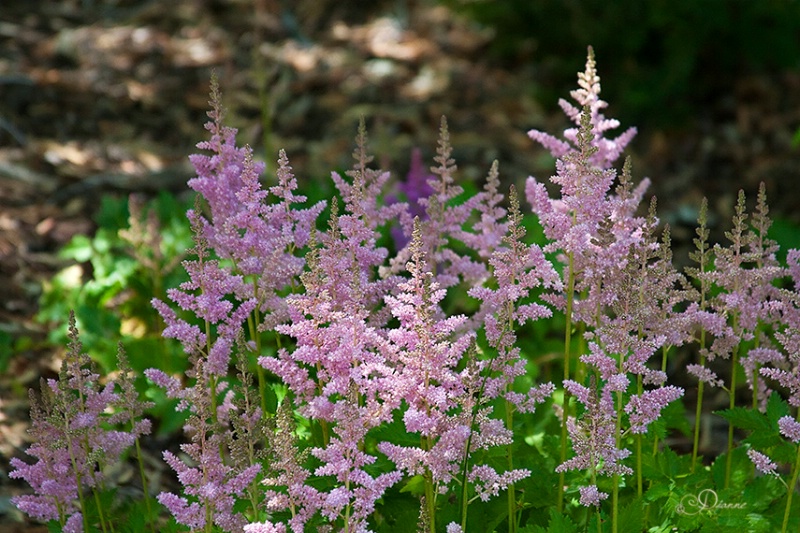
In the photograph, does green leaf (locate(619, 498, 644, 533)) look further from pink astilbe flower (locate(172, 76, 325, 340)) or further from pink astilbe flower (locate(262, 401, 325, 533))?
pink astilbe flower (locate(172, 76, 325, 340))

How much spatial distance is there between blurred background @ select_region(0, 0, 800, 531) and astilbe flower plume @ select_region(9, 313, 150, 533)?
3.19 meters

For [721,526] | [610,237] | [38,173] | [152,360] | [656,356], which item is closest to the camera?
[610,237]

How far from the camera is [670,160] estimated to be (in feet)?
23.6

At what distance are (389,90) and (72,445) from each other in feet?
17.8

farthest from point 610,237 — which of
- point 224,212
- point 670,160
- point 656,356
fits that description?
point 670,160

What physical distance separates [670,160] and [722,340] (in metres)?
4.80


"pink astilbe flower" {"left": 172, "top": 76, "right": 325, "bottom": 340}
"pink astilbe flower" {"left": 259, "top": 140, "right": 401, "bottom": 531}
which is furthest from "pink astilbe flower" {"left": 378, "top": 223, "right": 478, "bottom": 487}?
"pink astilbe flower" {"left": 172, "top": 76, "right": 325, "bottom": 340}

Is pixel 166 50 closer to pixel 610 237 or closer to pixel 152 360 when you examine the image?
pixel 152 360

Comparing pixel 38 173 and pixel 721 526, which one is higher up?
pixel 38 173

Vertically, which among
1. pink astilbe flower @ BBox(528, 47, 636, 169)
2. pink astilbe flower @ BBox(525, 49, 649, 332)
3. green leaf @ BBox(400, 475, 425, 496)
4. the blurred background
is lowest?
green leaf @ BBox(400, 475, 425, 496)

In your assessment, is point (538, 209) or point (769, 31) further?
point (769, 31)

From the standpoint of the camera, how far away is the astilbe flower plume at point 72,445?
7.64 feet

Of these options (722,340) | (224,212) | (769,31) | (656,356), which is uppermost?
(769,31)

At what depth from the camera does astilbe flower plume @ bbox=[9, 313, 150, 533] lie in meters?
2.33
